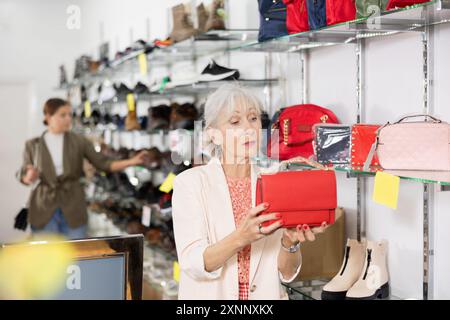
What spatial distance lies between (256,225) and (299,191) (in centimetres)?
13

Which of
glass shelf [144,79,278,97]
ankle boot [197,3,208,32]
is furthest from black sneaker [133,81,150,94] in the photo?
ankle boot [197,3,208,32]

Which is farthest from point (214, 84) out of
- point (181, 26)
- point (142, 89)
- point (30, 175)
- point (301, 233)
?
point (301, 233)

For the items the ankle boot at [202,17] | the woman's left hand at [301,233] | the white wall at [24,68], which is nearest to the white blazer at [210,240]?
the woman's left hand at [301,233]

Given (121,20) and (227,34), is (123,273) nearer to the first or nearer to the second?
(227,34)

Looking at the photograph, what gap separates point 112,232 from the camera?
19.8ft

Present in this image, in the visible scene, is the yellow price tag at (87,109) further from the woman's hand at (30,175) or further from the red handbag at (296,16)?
the red handbag at (296,16)

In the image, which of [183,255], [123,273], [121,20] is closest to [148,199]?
[121,20]

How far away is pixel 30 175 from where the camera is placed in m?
4.04

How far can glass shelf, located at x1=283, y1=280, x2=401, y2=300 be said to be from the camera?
2404 mm

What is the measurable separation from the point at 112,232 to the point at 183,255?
4528 mm

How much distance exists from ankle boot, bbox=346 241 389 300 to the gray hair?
808 millimetres

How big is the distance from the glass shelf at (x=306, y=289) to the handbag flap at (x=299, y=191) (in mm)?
952

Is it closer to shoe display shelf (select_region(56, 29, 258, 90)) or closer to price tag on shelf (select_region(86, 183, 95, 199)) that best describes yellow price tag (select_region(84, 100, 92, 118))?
shoe display shelf (select_region(56, 29, 258, 90))

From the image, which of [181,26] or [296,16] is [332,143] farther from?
[181,26]
